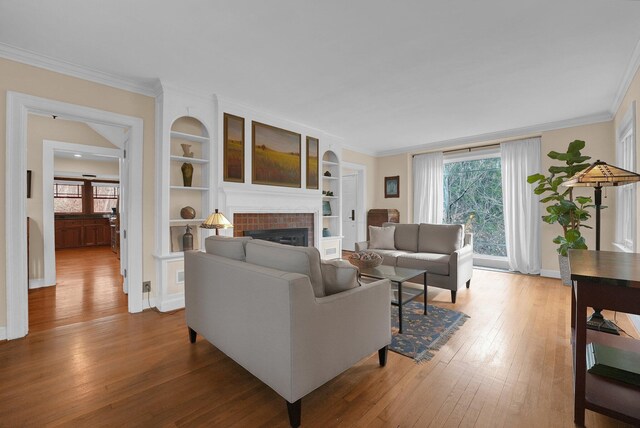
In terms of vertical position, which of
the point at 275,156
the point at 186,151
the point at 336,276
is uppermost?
the point at 275,156

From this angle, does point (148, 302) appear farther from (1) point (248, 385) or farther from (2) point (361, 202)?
(2) point (361, 202)

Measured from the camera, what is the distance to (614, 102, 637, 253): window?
3.34 m

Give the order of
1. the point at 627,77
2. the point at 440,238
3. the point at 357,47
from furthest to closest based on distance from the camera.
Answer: the point at 440,238
the point at 627,77
the point at 357,47

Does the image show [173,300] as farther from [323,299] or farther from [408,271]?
[408,271]

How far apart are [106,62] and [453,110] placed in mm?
4155

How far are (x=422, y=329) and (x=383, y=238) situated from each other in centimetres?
209

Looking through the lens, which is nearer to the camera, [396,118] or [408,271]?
[408,271]

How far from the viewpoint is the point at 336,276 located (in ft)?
6.14

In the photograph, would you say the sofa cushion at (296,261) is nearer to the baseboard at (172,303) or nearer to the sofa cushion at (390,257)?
the baseboard at (172,303)

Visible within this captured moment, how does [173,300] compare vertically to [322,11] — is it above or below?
below

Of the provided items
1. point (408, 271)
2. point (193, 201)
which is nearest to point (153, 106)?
point (193, 201)

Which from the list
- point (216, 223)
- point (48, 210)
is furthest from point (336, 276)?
point (48, 210)

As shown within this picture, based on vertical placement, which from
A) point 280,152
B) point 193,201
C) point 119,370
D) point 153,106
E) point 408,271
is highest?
point 153,106

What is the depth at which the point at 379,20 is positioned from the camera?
2.21 meters
